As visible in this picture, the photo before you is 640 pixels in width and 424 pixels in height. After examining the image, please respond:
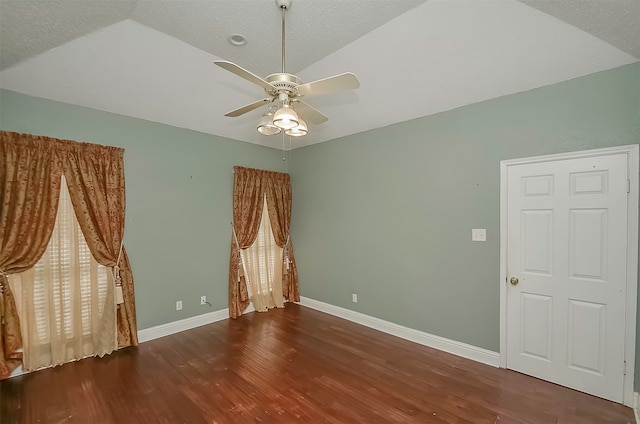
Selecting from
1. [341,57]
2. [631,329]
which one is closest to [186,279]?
[341,57]

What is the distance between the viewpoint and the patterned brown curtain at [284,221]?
4918 mm

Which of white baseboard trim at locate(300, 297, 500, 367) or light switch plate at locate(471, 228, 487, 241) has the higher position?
light switch plate at locate(471, 228, 487, 241)

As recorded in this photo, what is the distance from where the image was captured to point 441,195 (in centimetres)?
331

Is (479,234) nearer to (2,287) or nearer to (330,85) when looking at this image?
(330,85)

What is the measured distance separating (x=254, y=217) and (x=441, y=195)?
9.81 ft

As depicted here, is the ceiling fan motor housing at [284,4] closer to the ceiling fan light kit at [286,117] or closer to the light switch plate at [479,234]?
the ceiling fan light kit at [286,117]

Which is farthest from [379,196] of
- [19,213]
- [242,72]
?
[19,213]

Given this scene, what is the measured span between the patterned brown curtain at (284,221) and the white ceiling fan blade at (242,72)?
324 centimetres

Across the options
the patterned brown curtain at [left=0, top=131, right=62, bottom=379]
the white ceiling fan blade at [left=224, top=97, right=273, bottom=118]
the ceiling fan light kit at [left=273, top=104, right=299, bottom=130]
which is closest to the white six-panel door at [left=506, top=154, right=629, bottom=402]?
the ceiling fan light kit at [left=273, top=104, right=299, bottom=130]

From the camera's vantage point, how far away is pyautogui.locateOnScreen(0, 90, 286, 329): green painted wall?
3035 mm

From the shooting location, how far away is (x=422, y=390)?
2.50m

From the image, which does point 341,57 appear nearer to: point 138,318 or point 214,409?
point 214,409

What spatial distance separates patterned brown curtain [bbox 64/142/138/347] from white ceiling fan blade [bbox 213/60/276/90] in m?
2.59

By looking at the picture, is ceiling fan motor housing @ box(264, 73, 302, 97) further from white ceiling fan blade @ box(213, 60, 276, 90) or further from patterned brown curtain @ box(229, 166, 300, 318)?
patterned brown curtain @ box(229, 166, 300, 318)
